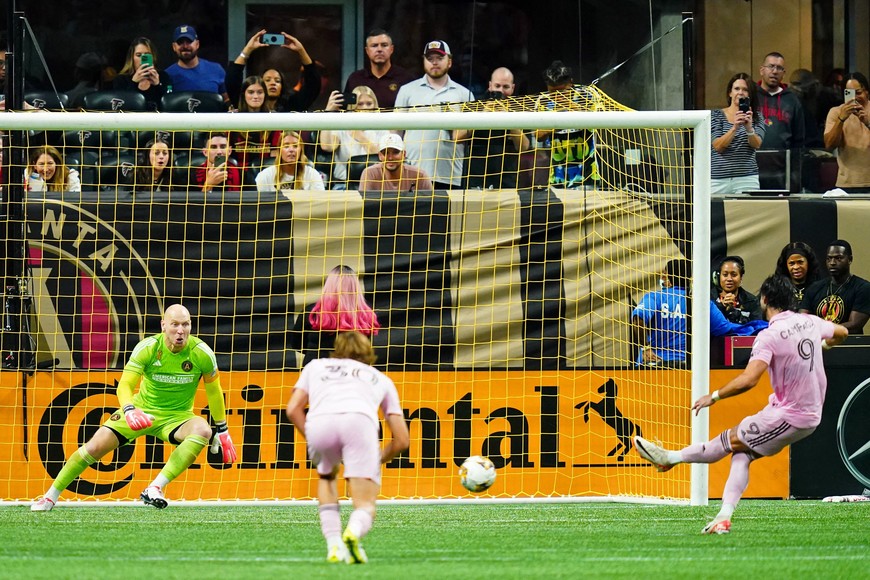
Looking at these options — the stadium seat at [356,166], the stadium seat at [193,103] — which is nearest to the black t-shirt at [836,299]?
the stadium seat at [356,166]

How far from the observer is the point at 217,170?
501 inches

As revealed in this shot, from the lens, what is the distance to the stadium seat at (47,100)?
45.7 ft

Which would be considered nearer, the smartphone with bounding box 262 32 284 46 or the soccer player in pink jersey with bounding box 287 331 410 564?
the soccer player in pink jersey with bounding box 287 331 410 564

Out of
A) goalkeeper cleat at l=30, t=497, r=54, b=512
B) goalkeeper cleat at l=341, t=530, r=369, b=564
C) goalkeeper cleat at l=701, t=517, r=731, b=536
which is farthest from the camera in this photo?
goalkeeper cleat at l=30, t=497, r=54, b=512

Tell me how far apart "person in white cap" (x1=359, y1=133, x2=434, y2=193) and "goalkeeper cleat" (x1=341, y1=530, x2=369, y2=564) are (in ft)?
19.2

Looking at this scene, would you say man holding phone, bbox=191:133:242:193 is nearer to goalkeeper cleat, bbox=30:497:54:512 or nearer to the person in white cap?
the person in white cap

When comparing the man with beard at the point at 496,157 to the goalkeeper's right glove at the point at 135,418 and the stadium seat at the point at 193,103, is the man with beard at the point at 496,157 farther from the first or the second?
the goalkeeper's right glove at the point at 135,418

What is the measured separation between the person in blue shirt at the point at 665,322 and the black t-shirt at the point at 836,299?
129 cm

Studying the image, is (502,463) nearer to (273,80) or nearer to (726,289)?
(726,289)

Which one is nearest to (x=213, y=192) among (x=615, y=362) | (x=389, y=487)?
(x=389, y=487)

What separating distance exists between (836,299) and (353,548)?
7.07 metres

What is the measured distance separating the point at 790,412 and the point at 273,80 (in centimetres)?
721

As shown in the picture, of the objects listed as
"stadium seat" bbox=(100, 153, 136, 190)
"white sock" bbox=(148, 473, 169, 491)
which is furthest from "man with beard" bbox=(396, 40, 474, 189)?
"white sock" bbox=(148, 473, 169, 491)

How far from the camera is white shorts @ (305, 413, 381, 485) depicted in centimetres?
693
